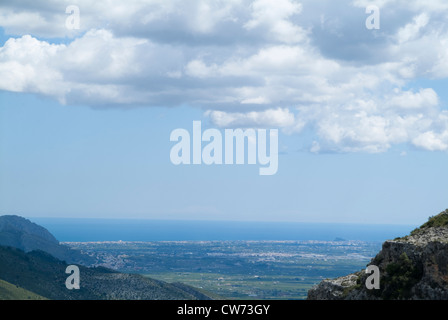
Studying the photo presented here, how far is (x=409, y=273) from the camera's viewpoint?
2572 centimetres

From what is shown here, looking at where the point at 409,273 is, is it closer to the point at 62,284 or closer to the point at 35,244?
the point at 62,284

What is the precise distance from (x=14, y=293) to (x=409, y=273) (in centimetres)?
6412

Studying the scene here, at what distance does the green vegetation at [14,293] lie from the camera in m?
75.7

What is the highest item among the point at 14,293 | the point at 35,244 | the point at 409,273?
the point at 409,273

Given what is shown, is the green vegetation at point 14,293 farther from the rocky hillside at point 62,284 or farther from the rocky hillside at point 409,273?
the rocky hillside at point 409,273

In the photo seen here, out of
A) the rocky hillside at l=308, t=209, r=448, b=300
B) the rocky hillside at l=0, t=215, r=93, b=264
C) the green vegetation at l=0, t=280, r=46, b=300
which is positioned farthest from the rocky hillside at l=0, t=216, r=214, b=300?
the rocky hillside at l=0, t=215, r=93, b=264

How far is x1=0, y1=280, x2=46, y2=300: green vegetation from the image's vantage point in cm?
7572

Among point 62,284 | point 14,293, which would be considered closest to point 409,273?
point 14,293

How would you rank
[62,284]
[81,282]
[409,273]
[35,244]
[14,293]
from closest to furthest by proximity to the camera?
1. [409,273]
2. [14,293]
3. [62,284]
4. [81,282]
5. [35,244]

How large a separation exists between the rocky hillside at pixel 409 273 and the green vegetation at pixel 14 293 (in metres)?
56.7

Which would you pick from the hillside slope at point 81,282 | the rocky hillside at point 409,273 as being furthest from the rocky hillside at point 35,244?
the rocky hillside at point 409,273
